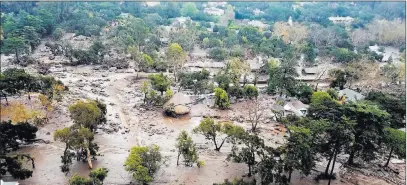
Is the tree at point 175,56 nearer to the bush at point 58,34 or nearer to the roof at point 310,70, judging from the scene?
the roof at point 310,70

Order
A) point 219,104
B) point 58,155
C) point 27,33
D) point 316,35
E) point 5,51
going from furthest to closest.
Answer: point 316,35, point 27,33, point 5,51, point 219,104, point 58,155

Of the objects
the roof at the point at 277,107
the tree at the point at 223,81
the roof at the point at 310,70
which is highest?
the tree at the point at 223,81

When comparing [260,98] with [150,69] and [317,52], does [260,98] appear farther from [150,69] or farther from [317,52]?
[317,52]

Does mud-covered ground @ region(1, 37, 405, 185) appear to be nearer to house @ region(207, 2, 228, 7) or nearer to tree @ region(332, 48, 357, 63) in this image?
tree @ region(332, 48, 357, 63)

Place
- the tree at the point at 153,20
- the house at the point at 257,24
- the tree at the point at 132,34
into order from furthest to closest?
the house at the point at 257,24, the tree at the point at 153,20, the tree at the point at 132,34

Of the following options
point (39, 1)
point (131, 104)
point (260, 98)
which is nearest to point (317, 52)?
point (260, 98)

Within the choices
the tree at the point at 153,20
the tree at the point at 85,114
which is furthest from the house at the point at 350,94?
the tree at the point at 153,20

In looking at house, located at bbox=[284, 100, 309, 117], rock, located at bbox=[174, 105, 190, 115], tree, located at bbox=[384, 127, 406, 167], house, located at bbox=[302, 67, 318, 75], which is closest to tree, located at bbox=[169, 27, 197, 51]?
house, located at bbox=[302, 67, 318, 75]
